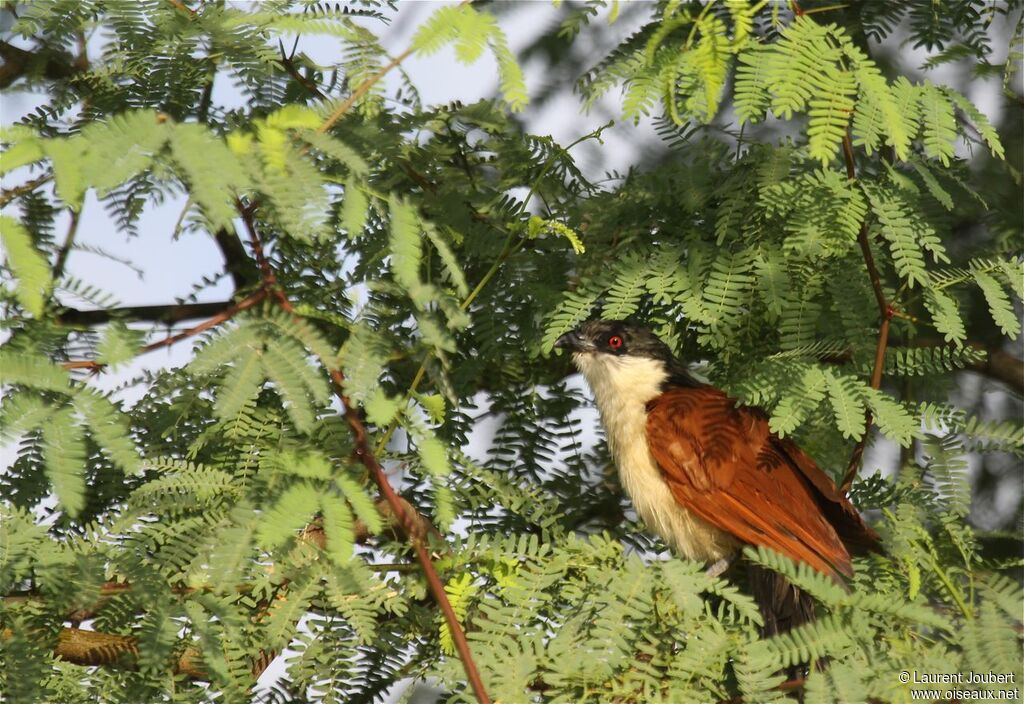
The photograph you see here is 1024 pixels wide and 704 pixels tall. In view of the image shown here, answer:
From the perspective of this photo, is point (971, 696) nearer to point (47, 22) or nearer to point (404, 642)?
point (404, 642)

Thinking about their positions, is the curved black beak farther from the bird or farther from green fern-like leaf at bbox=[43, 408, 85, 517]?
green fern-like leaf at bbox=[43, 408, 85, 517]

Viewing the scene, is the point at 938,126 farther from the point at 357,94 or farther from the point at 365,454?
the point at 365,454

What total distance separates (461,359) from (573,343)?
0.40 m

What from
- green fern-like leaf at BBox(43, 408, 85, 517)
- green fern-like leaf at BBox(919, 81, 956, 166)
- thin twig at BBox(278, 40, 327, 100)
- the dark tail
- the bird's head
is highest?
thin twig at BBox(278, 40, 327, 100)

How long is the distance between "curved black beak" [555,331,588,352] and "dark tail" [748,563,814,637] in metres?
0.89

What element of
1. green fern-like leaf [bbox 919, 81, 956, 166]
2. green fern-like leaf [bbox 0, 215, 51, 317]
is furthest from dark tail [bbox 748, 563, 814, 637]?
green fern-like leaf [bbox 0, 215, 51, 317]

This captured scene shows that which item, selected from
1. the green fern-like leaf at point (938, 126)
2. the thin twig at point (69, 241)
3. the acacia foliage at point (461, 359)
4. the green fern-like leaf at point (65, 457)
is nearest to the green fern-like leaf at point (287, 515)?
the acacia foliage at point (461, 359)

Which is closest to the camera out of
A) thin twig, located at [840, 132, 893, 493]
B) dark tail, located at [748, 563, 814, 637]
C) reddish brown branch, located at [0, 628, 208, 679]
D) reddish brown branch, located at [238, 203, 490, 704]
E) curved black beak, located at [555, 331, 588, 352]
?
reddish brown branch, located at [238, 203, 490, 704]

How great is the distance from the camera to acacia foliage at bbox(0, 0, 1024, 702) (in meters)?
2.17

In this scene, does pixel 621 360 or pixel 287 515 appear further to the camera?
pixel 621 360

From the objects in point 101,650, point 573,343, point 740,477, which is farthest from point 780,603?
point 101,650

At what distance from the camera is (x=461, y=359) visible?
338cm

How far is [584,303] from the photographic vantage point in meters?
3.16

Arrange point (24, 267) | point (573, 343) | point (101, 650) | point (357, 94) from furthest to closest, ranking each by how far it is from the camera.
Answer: point (573, 343) → point (101, 650) → point (357, 94) → point (24, 267)
